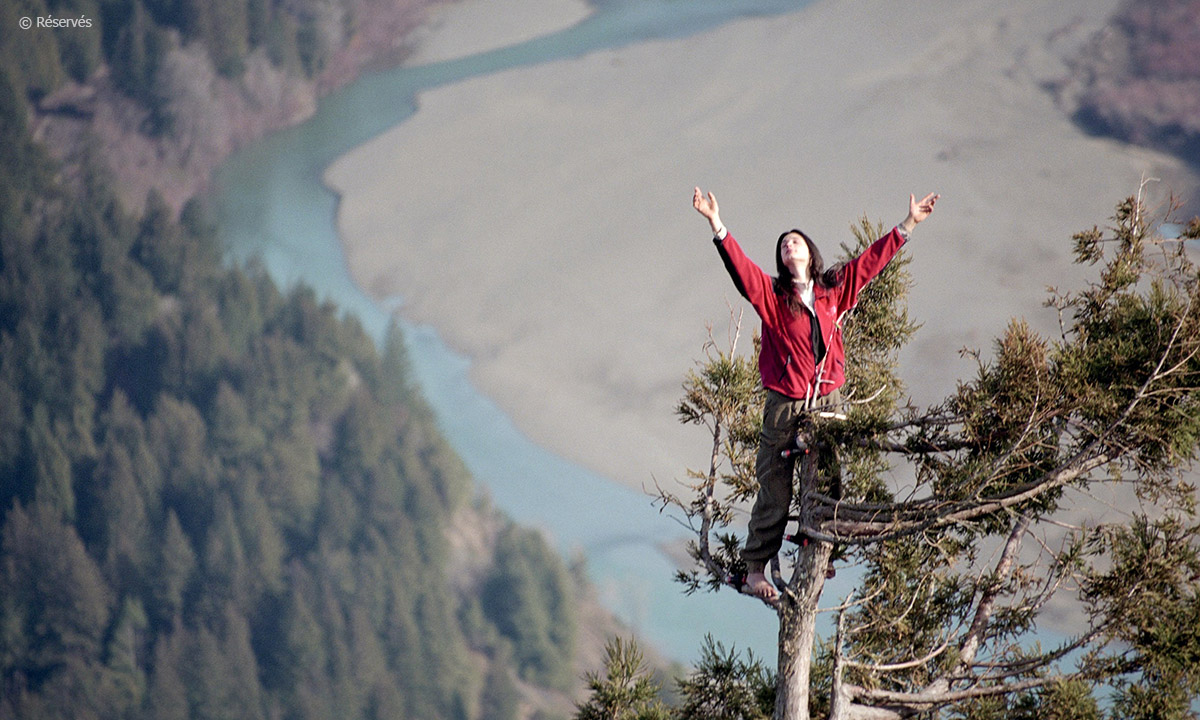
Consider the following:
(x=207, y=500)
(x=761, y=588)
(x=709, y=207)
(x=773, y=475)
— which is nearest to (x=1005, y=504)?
(x=773, y=475)

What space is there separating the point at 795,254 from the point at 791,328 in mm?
322

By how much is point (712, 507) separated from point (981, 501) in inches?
60.4

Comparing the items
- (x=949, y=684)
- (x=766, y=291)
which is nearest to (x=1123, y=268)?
(x=766, y=291)

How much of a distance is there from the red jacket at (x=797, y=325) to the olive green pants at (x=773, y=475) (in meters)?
0.06

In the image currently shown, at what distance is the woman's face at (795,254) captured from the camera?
16.0 ft

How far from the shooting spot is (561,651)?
45.2m

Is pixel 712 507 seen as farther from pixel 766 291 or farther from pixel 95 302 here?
pixel 95 302

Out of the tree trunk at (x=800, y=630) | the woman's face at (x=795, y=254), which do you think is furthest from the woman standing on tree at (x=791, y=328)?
the tree trunk at (x=800, y=630)

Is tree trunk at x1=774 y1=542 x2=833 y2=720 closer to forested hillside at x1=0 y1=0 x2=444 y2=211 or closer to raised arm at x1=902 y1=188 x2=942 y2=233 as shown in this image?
raised arm at x1=902 y1=188 x2=942 y2=233

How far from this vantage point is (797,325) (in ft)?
15.9

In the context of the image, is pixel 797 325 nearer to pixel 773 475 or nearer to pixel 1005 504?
pixel 773 475

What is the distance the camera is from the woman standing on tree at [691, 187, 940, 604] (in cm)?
481

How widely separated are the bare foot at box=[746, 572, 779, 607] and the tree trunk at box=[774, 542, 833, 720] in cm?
5

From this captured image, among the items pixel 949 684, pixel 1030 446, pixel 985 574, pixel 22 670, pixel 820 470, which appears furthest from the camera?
pixel 22 670
